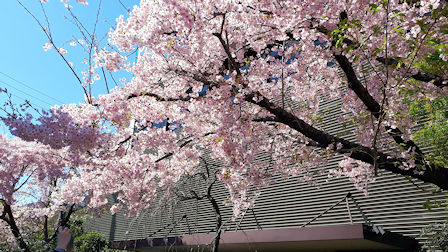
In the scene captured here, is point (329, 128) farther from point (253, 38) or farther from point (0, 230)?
point (0, 230)

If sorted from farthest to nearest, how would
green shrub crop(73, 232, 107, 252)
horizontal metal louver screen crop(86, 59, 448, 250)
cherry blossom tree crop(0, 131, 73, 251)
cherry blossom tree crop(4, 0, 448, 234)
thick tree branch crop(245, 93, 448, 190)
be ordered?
1. green shrub crop(73, 232, 107, 252)
2. cherry blossom tree crop(0, 131, 73, 251)
3. horizontal metal louver screen crop(86, 59, 448, 250)
4. thick tree branch crop(245, 93, 448, 190)
5. cherry blossom tree crop(4, 0, 448, 234)

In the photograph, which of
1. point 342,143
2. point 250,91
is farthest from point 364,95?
point 250,91

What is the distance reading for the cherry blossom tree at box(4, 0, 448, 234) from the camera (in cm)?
377

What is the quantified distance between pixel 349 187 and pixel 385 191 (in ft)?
2.34

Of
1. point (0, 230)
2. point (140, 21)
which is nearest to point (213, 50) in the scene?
point (140, 21)

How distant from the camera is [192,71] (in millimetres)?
4723

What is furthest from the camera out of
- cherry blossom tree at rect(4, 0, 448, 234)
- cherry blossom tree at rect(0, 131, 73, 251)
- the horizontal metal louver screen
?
cherry blossom tree at rect(0, 131, 73, 251)

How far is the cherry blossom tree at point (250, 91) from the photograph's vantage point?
3768mm

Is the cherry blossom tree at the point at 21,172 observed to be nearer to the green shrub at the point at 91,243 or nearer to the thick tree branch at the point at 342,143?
the green shrub at the point at 91,243

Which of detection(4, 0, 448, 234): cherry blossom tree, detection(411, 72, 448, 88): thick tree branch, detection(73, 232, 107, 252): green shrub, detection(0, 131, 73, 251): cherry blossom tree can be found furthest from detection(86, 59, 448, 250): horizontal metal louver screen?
detection(73, 232, 107, 252): green shrub

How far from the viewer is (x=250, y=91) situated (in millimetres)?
3918

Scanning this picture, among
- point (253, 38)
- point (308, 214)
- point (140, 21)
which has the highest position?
point (140, 21)

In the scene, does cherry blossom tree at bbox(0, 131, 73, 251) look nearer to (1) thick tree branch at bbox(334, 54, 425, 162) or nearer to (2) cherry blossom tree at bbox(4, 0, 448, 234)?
(2) cherry blossom tree at bbox(4, 0, 448, 234)

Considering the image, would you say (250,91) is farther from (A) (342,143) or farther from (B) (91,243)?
(B) (91,243)
